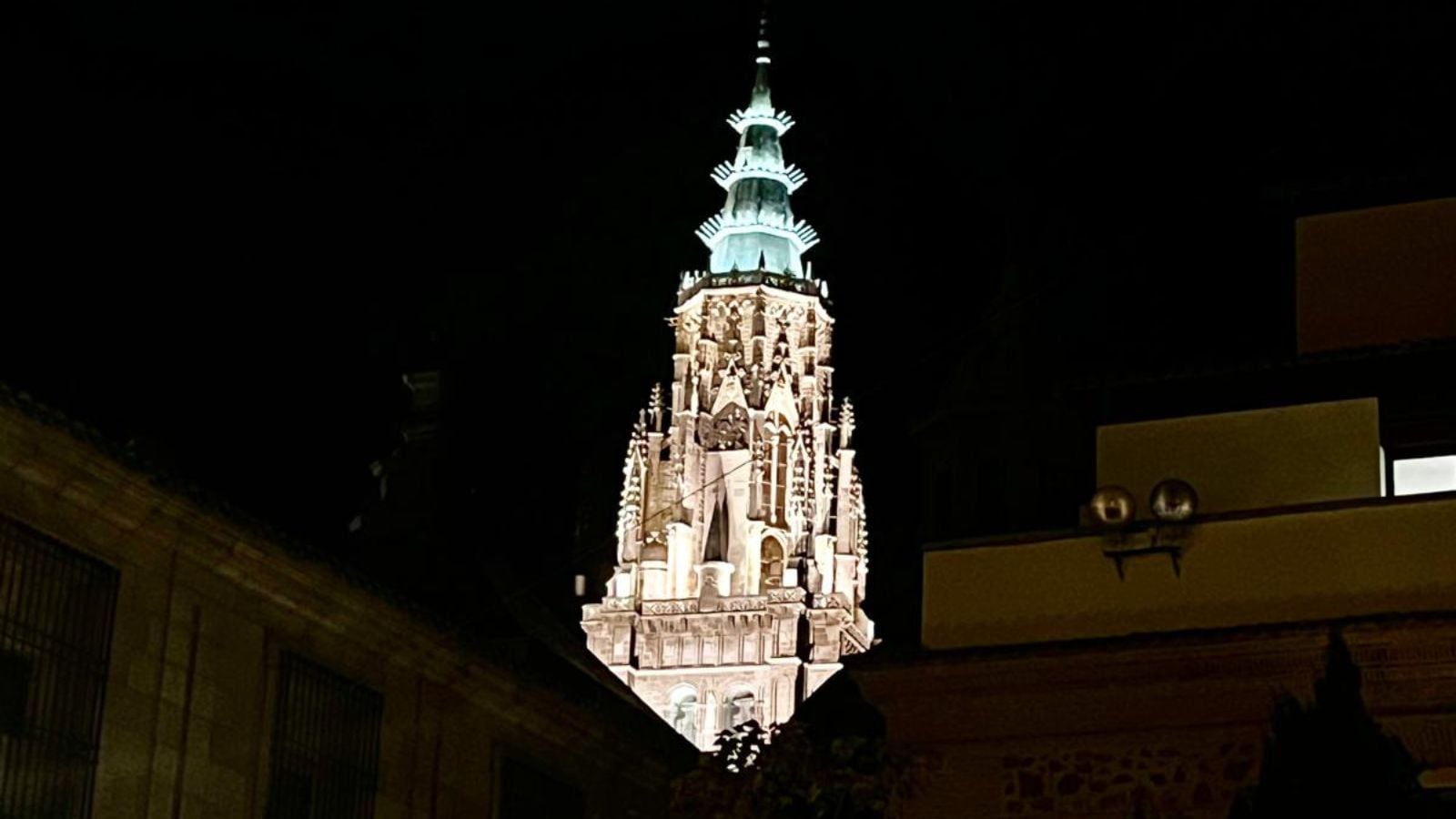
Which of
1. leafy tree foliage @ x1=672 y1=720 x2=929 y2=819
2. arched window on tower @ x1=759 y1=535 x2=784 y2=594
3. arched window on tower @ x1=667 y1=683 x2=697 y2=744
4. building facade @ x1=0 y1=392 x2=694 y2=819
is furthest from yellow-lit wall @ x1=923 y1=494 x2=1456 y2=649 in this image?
arched window on tower @ x1=759 y1=535 x2=784 y2=594

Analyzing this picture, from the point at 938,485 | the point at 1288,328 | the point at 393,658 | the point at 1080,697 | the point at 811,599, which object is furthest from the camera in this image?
the point at 811,599

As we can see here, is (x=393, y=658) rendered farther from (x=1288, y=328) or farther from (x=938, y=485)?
(x=1288, y=328)

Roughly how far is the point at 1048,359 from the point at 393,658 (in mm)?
7401

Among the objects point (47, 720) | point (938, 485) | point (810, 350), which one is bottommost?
→ point (47, 720)

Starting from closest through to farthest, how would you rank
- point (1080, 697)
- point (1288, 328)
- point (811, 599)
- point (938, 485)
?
→ point (1080, 697)
point (1288, 328)
point (938, 485)
point (811, 599)

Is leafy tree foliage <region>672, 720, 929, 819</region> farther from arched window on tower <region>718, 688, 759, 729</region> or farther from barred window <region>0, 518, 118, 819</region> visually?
arched window on tower <region>718, 688, 759, 729</region>

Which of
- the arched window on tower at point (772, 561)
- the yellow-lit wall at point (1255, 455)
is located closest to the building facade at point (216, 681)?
the yellow-lit wall at point (1255, 455)

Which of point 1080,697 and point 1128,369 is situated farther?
point 1128,369

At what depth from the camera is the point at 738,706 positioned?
77.5 meters

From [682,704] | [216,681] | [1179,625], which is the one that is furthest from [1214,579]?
[682,704]

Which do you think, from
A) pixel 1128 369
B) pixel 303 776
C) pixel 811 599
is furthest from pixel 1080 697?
pixel 811 599

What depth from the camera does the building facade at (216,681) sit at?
2141 centimetres

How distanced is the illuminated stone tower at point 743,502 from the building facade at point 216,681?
4749 centimetres

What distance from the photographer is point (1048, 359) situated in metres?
25.6
